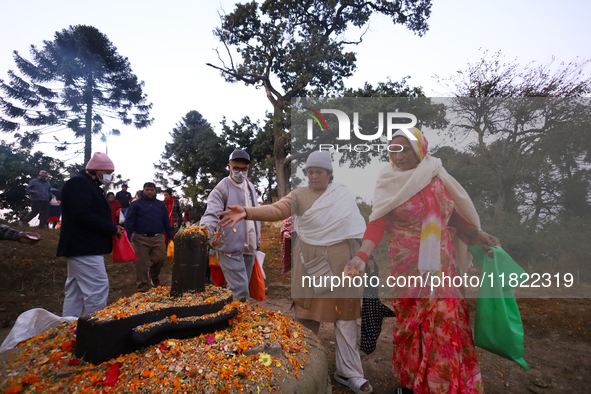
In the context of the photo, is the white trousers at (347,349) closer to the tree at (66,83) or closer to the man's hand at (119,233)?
the man's hand at (119,233)

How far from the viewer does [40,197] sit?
10461 mm

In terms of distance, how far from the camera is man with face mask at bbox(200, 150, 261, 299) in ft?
11.9

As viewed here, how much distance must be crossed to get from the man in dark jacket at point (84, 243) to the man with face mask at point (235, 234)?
101cm

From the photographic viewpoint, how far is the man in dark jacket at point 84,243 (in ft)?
10.2

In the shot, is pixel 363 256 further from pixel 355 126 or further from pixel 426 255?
pixel 355 126

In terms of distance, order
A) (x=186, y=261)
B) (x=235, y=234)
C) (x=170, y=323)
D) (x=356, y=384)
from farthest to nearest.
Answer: (x=235, y=234), (x=356, y=384), (x=186, y=261), (x=170, y=323)

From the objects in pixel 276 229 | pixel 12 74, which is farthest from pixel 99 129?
pixel 276 229

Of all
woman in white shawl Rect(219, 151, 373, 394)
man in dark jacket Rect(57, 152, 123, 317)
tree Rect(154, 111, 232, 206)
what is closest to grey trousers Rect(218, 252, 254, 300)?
woman in white shawl Rect(219, 151, 373, 394)

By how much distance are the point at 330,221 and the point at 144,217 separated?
3869 millimetres

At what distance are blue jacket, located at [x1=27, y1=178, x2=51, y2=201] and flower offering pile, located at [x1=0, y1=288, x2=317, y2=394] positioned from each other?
1025cm

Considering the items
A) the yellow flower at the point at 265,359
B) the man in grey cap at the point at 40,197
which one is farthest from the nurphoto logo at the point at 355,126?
the man in grey cap at the point at 40,197

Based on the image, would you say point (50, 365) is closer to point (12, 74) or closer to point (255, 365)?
point (255, 365)

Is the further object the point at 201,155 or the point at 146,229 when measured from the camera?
the point at 201,155

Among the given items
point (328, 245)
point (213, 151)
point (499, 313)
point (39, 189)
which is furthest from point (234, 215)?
point (213, 151)
